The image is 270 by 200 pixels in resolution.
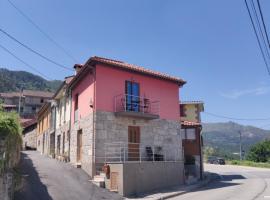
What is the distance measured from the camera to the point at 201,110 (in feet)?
105

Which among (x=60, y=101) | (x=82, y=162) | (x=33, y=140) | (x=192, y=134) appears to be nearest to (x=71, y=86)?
(x=60, y=101)

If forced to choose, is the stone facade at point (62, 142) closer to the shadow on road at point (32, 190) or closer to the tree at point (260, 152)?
the shadow on road at point (32, 190)

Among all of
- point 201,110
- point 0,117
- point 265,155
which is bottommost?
point 265,155

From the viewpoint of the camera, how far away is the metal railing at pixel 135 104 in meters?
19.4

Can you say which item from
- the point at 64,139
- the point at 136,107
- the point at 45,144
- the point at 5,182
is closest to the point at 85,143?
the point at 136,107

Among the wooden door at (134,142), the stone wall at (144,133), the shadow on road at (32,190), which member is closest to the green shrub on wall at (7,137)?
the shadow on road at (32,190)

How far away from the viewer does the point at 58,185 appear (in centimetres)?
1513

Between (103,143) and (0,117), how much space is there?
794 cm

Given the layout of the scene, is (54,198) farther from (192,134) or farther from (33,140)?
(33,140)

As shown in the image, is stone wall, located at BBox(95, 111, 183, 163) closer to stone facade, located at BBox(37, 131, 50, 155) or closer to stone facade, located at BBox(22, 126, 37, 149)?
stone facade, located at BBox(37, 131, 50, 155)

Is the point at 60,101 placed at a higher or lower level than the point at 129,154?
higher

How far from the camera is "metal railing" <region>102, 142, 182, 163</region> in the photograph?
18344mm

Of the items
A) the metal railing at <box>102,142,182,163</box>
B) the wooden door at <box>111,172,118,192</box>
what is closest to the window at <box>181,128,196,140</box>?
the metal railing at <box>102,142,182,163</box>

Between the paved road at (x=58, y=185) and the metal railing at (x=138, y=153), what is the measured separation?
74.4 inches
